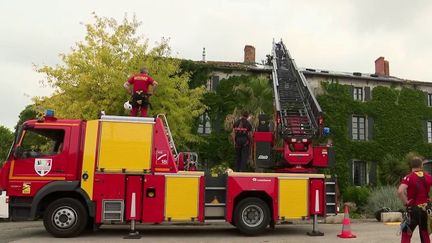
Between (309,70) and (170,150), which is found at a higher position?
(309,70)

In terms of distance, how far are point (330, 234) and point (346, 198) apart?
1402 cm

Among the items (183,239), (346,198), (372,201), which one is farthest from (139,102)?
(346,198)

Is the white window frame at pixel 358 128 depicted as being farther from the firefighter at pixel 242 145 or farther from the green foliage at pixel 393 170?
the firefighter at pixel 242 145

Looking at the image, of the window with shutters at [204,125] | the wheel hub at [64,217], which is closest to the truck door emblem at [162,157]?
the wheel hub at [64,217]

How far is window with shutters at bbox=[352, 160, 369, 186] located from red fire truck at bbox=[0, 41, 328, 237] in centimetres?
2134

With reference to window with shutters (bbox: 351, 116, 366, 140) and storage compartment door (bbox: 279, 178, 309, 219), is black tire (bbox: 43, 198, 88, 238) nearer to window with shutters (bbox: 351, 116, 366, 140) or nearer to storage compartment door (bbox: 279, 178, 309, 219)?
storage compartment door (bbox: 279, 178, 309, 219)

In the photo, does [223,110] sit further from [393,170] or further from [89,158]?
[89,158]

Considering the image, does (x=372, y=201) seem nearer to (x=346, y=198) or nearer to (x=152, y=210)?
(x=346, y=198)

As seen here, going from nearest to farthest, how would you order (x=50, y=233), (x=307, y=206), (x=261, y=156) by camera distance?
(x=50, y=233) < (x=307, y=206) < (x=261, y=156)

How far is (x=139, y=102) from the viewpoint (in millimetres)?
11359

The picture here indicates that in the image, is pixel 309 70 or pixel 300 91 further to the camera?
pixel 309 70

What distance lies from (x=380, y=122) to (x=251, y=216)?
23.1 m

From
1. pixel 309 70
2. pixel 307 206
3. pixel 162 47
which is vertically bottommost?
pixel 307 206

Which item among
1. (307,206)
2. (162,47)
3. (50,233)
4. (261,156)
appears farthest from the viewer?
(162,47)
